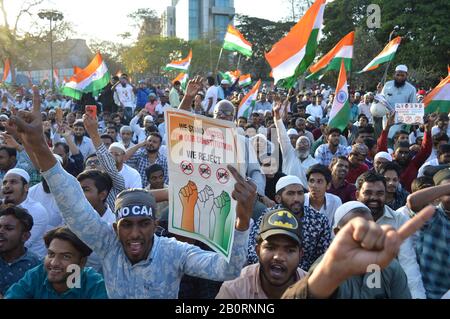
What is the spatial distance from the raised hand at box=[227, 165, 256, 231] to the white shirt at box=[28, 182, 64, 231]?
246 cm

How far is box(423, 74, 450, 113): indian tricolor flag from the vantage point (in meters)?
9.11

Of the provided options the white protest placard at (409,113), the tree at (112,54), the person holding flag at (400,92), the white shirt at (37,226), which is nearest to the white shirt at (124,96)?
the person holding flag at (400,92)

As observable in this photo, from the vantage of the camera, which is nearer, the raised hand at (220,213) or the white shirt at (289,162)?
the raised hand at (220,213)

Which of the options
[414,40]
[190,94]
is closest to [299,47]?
[190,94]

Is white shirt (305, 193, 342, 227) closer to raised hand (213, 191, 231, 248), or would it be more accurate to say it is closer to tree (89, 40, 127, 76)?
raised hand (213, 191, 231, 248)

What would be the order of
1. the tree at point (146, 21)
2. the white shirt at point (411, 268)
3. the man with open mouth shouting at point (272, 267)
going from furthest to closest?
the tree at point (146, 21) < the white shirt at point (411, 268) < the man with open mouth shouting at point (272, 267)

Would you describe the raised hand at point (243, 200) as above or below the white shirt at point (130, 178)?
below

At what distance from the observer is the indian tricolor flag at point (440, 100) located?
359 inches

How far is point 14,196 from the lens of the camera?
5109 mm

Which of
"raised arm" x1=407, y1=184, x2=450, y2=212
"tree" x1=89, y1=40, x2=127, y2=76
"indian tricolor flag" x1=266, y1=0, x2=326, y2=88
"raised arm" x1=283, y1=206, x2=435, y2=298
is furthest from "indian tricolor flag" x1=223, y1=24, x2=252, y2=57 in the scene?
"tree" x1=89, y1=40, x2=127, y2=76

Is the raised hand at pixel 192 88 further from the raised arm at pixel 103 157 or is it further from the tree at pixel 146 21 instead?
the tree at pixel 146 21

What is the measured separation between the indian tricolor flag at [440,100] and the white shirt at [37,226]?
642 centimetres

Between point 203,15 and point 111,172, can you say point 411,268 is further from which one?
point 203,15

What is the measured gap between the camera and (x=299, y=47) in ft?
26.4
